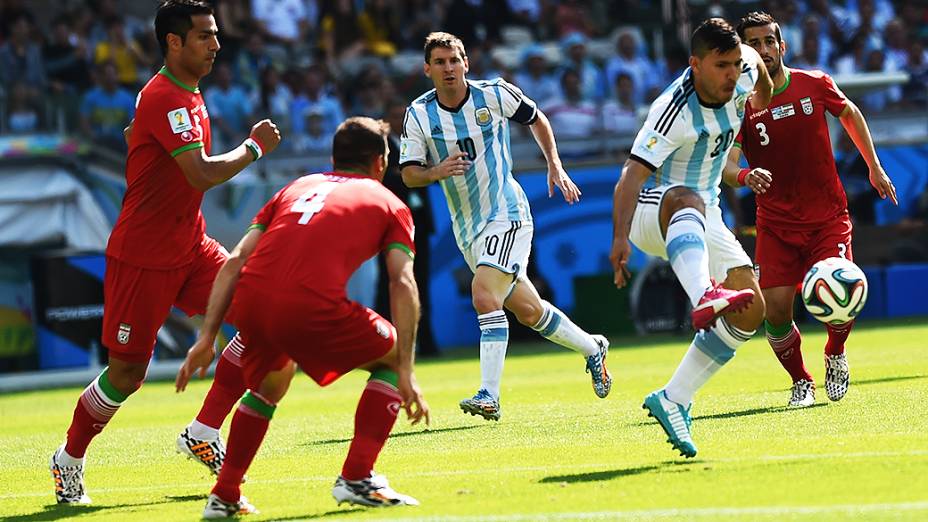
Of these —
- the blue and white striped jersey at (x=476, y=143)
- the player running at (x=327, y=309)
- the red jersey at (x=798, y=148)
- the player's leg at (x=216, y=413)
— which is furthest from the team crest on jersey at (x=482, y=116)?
the player running at (x=327, y=309)

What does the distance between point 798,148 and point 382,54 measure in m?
13.7

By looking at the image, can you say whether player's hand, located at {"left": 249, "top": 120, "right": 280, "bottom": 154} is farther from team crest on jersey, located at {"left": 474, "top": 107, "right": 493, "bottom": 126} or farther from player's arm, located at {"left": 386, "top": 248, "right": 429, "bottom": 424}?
team crest on jersey, located at {"left": 474, "top": 107, "right": 493, "bottom": 126}

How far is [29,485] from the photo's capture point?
29.5ft

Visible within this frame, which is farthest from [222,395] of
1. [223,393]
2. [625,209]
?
[625,209]

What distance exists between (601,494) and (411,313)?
4.06ft

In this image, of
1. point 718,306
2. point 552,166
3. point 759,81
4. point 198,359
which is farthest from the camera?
point 552,166

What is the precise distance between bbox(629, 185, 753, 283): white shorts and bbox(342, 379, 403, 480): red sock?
209 cm

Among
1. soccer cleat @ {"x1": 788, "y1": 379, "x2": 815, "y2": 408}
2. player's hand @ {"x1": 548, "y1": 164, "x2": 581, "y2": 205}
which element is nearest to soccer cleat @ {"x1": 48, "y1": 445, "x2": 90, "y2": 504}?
player's hand @ {"x1": 548, "y1": 164, "x2": 581, "y2": 205}

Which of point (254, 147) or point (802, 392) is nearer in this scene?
point (254, 147)

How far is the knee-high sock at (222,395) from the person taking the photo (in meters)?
8.20

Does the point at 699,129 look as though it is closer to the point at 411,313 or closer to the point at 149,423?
the point at 411,313

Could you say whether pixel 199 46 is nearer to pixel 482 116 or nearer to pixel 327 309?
pixel 327 309

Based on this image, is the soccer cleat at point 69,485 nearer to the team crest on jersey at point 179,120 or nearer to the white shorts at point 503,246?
the team crest on jersey at point 179,120

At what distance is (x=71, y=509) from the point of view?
7789mm
